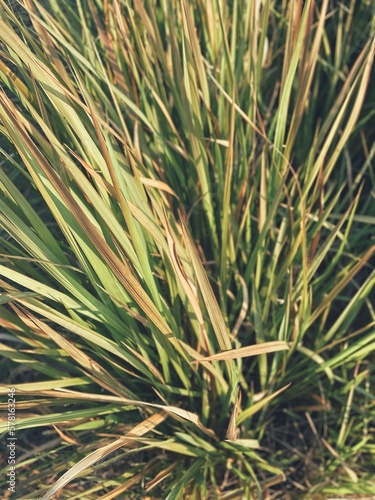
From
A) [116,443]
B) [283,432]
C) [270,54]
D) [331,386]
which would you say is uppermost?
[270,54]

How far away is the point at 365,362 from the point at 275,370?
161 mm

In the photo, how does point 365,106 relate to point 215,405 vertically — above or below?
above

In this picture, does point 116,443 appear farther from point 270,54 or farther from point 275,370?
point 270,54

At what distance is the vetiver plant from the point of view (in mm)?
588

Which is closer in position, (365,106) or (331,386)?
(331,386)

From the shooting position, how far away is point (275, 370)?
30.3 inches

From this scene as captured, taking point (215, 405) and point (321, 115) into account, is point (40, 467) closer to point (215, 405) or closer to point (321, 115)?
point (215, 405)

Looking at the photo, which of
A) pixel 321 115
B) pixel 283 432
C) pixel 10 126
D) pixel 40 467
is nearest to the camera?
pixel 10 126

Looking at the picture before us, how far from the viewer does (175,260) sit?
561 mm

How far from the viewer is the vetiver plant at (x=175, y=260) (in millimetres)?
588

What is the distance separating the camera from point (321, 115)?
1019 millimetres

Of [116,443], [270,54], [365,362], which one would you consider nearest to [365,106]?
[270,54]

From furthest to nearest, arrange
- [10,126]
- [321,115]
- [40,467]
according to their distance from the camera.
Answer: [321,115] → [40,467] → [10,126]

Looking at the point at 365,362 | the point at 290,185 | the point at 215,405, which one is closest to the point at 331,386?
the point at 365,362
